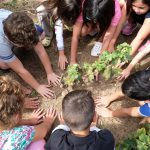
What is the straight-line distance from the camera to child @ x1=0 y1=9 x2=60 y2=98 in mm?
2518

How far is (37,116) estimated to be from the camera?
2688 millimetres

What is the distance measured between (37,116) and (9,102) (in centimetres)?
62

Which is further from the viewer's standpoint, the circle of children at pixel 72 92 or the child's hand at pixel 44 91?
the child's hand at pixel 44 91

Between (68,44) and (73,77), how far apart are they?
2.71 ft

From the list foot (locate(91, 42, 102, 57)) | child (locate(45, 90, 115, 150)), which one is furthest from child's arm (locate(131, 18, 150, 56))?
child (locate(45, 90, 115, 150))

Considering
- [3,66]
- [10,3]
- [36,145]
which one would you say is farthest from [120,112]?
[10,3]

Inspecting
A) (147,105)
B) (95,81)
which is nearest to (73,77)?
(95,81)

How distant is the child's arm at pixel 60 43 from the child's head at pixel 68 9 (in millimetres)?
164

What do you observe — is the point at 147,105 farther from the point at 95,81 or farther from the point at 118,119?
the point at 95,81

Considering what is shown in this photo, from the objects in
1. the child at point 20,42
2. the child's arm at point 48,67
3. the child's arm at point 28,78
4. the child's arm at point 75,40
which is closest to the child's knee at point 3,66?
the child at point 20,42

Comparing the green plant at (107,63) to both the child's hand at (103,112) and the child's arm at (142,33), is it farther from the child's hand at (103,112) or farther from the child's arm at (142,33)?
the child's arm at (142,33)

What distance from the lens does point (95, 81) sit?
116 inches

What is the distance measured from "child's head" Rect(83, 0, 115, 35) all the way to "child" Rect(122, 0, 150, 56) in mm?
217

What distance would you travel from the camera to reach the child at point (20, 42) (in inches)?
99.1
